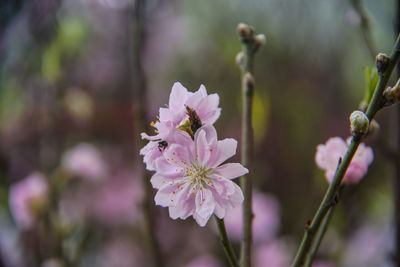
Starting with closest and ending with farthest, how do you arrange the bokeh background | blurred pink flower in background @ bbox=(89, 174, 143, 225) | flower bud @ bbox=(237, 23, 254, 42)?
flower bud @ bbox=(237, 23, 254, 42) → the bokeh background → blurred pink flower in background @ bbox=(89, 174, 143, 225)

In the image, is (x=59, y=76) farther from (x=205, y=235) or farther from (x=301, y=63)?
(x=301, y=63)

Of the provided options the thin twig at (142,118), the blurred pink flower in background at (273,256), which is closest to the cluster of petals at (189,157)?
the thin twig at (142,118)

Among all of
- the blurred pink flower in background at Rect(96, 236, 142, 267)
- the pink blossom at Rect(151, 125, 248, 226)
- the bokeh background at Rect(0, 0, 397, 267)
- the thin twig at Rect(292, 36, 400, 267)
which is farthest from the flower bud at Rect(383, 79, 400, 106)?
the blurred pink flower in background at Rect(96, 236, 142, 267)

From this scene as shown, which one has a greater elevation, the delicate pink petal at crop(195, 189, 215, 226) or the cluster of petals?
the cluster of petals

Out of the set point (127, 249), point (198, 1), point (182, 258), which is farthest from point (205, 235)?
point (198, 1)

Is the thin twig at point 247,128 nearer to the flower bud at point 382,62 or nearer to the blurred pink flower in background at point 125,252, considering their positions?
the flower bud at point 382,62

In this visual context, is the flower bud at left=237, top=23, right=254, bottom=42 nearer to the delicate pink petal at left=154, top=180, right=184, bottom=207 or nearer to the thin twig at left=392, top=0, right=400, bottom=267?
the delicate pink petal at left=154, top=180, right=184, bottom=207

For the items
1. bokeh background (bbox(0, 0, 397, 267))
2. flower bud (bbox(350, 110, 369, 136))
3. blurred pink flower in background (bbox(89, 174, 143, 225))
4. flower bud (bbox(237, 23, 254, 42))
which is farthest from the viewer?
blurred pink flower in background (bbox(89, 174, 143, 225))
